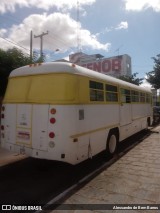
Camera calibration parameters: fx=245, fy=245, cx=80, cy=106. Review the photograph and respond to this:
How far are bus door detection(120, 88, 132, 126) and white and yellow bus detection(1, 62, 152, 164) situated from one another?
180 centimetres

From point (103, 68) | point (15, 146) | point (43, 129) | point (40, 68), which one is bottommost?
point (15, 146)

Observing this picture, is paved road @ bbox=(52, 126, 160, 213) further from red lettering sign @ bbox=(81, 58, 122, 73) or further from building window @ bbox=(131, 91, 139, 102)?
red lettering sign @ bbox=(81, 58, 122, 73)

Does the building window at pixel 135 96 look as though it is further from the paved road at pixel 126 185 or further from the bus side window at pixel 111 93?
the paved road at pixel 126 185

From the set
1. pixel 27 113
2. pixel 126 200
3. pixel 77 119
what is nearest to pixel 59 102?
pixel 77 119

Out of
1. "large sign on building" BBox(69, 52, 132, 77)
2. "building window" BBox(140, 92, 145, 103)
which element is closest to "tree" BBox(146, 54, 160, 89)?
"large sign on building" BBox(69, 52, 132, 77)

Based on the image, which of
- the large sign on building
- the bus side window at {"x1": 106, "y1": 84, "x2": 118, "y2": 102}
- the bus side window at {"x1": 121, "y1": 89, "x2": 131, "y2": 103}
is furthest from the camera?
the large sign on building

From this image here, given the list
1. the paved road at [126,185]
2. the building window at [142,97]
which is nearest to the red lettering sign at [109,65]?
the building window at [142,97]

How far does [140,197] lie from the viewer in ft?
17.1

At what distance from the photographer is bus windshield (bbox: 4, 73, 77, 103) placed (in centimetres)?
596

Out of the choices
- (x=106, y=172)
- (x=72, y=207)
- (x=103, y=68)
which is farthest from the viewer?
(x=103, y=68)

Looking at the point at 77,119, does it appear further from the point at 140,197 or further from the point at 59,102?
the point at 140,197

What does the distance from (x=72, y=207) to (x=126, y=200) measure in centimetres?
114

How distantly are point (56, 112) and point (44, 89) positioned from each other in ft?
2.44

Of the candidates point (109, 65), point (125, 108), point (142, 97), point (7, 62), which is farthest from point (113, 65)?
point (125, 108)
